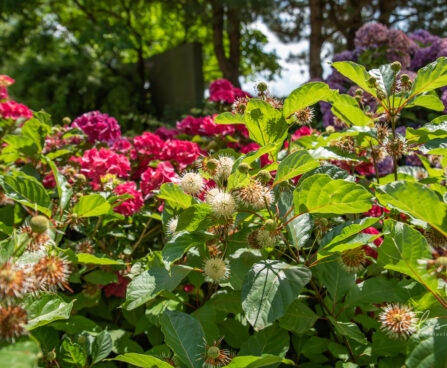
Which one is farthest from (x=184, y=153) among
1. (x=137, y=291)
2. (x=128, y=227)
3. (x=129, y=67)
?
(x=129, y=67)

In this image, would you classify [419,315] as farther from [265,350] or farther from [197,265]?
[197,265]

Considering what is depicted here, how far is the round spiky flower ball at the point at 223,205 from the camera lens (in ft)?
3.28

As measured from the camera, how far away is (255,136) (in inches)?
47.1

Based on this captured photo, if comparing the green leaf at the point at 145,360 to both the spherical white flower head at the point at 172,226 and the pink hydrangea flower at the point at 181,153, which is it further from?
the pink hydrangea flower at the point at 181,153

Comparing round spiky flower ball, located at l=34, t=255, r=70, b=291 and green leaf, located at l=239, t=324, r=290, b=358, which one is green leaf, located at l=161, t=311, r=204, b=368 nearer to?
green leaf, located at l=239, t=324, r=290, b=358

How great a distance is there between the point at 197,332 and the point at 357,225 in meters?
0.49

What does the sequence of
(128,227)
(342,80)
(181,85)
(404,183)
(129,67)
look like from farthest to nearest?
(129,67)
(181,85)
(342,80)
(128,227)
(404,183)

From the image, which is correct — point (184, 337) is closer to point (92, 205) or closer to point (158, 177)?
point (92, 205)

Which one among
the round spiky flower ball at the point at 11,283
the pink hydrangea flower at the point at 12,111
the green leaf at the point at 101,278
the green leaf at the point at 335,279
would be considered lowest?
the green leaf at the point at 101,278

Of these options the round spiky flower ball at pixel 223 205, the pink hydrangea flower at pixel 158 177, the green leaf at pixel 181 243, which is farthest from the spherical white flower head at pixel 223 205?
the pink hydrangea flower at pixel 158 177

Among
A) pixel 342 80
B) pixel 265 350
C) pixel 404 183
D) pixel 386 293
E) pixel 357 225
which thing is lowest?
pixel 265 350

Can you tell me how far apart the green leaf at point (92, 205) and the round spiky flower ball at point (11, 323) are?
640 mm

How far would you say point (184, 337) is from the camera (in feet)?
Answer: 3.24

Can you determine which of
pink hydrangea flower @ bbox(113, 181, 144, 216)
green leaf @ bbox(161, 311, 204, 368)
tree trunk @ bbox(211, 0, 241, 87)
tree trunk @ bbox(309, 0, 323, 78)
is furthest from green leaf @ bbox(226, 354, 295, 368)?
tree trunk @ bbox(211, 0, 241, 87)
